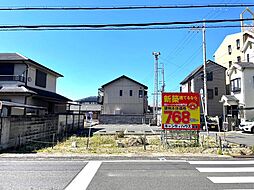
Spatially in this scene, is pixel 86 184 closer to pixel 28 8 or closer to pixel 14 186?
pixel 14 186

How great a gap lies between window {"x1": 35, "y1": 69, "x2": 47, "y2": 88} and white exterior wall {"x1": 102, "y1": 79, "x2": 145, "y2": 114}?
16.4 meters

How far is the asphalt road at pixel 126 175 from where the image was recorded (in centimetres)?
494

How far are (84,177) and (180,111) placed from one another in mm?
7437

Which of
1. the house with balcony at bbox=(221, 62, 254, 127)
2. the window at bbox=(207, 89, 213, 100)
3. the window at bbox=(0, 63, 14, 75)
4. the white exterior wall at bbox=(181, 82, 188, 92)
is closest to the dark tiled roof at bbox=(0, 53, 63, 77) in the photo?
the window at bbox=(0, 63, 14, 75)

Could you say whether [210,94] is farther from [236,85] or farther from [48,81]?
[48,81]

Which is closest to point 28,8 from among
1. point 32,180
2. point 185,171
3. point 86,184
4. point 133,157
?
point 32,180

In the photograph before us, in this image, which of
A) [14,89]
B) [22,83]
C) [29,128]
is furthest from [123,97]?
[29,128]

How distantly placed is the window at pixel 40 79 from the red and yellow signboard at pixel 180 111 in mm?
15881

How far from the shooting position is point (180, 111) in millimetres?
11555

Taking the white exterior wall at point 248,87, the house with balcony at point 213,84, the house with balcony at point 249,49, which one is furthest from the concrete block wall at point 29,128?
the house with balcony at point 249,49

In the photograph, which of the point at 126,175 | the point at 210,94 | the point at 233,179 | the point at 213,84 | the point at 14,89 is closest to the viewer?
the point at 233,179

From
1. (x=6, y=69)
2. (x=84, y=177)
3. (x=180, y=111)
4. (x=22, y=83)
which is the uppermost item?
(x=6, y=69)

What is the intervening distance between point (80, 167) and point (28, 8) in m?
6.20

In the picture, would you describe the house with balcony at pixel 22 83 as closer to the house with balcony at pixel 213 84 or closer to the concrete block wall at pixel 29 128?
the concrete block wall at pixel 29 128
